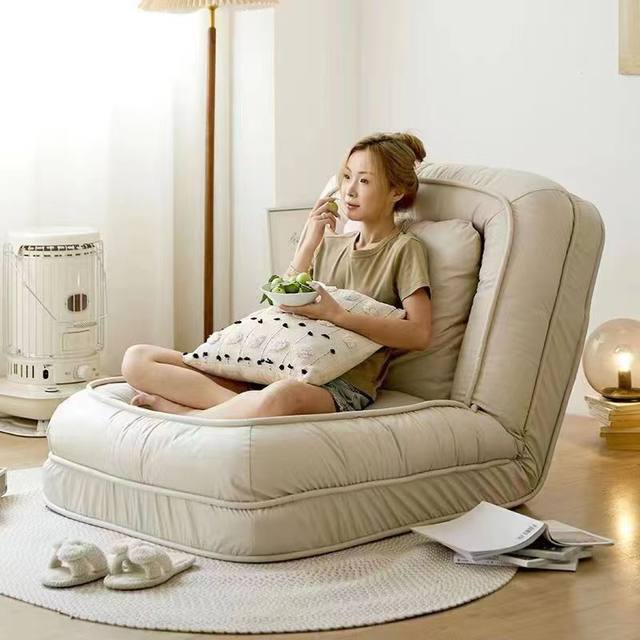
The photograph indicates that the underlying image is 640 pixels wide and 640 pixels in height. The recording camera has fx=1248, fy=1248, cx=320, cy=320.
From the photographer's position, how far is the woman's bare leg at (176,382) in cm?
295

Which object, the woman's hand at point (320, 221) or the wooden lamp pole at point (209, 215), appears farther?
the wooden lamp pole at point (209, 215)

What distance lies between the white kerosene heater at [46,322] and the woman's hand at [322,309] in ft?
4.02

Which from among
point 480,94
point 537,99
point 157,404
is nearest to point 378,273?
point 157,404

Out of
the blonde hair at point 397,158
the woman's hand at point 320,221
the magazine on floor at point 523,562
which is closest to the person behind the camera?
the magazine on floor at point 523,562

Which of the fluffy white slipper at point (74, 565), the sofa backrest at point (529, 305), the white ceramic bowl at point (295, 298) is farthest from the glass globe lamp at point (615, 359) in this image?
the fluffy white slipper at point (74, 565)

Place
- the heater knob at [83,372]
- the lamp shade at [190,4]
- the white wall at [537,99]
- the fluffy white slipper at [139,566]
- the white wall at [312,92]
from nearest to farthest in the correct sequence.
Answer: the fluffy white slipper at [139,566]
the white wall at [537,99]
the heater knob at [83,372]
the lamp shade at [190,4]
the white wall at [312,92]

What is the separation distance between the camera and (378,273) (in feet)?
10.1

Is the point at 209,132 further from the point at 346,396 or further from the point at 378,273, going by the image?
the point at 346,396

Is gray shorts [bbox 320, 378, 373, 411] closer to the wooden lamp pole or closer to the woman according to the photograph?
the woman

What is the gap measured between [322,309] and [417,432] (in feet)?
1.26

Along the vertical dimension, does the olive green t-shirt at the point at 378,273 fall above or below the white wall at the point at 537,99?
below

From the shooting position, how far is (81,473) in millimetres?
2818

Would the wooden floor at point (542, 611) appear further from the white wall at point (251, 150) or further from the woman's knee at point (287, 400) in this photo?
the white wall at point (251, 150)

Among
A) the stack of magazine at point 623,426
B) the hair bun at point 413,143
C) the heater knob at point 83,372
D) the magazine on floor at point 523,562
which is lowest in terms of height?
the magazine on floor at point 523,562
